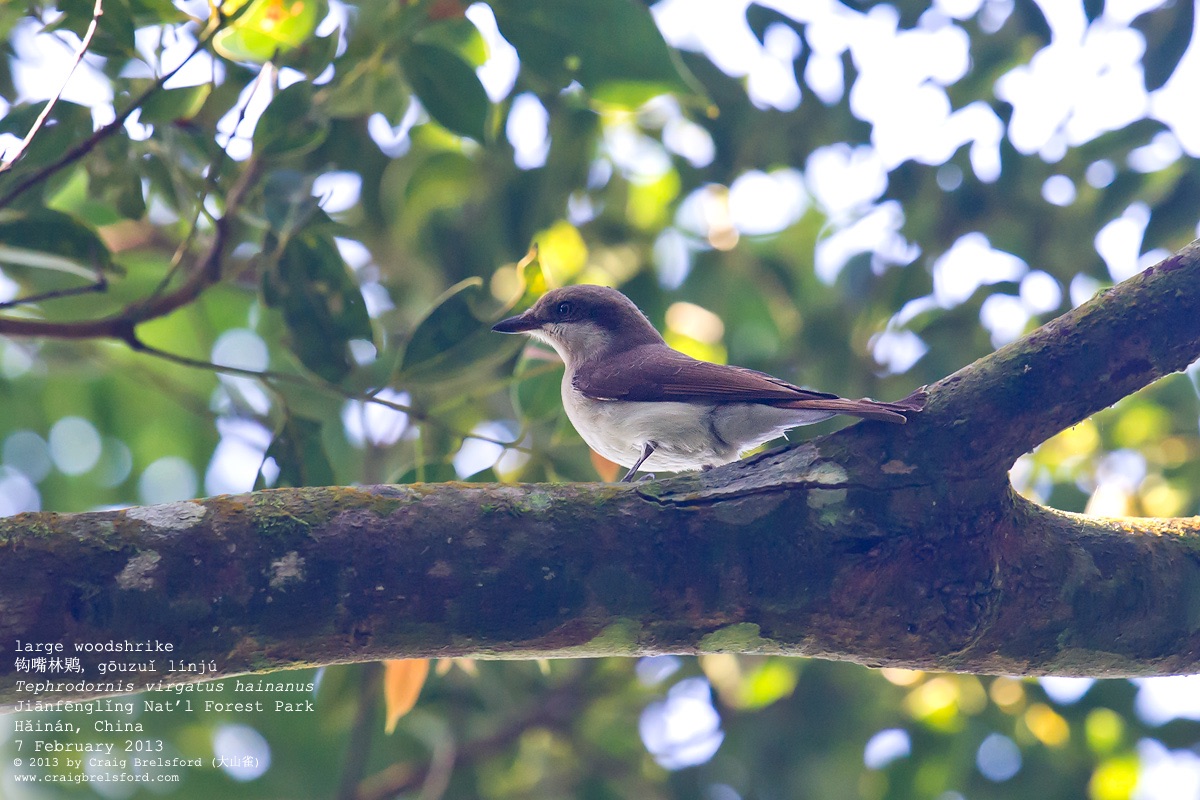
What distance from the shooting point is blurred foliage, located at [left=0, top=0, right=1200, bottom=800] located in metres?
3.54

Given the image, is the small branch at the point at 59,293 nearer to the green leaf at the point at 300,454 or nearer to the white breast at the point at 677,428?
the green leaf at the point at 300,454

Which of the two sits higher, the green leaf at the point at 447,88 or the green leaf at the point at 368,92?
the green leaf at the point at 368,92

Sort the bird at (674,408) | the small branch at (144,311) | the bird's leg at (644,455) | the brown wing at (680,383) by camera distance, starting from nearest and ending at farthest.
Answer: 1. the small branch at (144,311)
2. the brown wing at (680,383)
3. the bird at (674,408)
4. the bird's leg at (644,455)

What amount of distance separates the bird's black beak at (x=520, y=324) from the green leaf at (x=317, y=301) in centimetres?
139

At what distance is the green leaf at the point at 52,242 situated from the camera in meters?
3.33

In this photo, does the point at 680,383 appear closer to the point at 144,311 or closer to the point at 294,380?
the point at 294,380

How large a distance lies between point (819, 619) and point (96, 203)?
160 inches

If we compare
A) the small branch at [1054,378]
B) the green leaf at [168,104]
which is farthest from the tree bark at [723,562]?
the green leaf at [168,104]

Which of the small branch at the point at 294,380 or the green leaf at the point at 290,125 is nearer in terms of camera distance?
the small branch at the point at 294,380

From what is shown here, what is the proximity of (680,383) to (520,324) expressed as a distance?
1.20 m

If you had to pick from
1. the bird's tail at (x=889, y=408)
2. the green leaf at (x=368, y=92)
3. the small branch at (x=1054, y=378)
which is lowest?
the small branch at (x=1054, y=378)

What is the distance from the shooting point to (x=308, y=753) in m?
5.39

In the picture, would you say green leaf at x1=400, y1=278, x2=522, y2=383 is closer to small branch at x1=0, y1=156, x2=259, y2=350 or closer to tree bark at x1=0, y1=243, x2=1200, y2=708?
small branch at x1=0, y1=156, x2=259, y2=350

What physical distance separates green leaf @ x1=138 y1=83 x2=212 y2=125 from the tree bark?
66.9 inches
